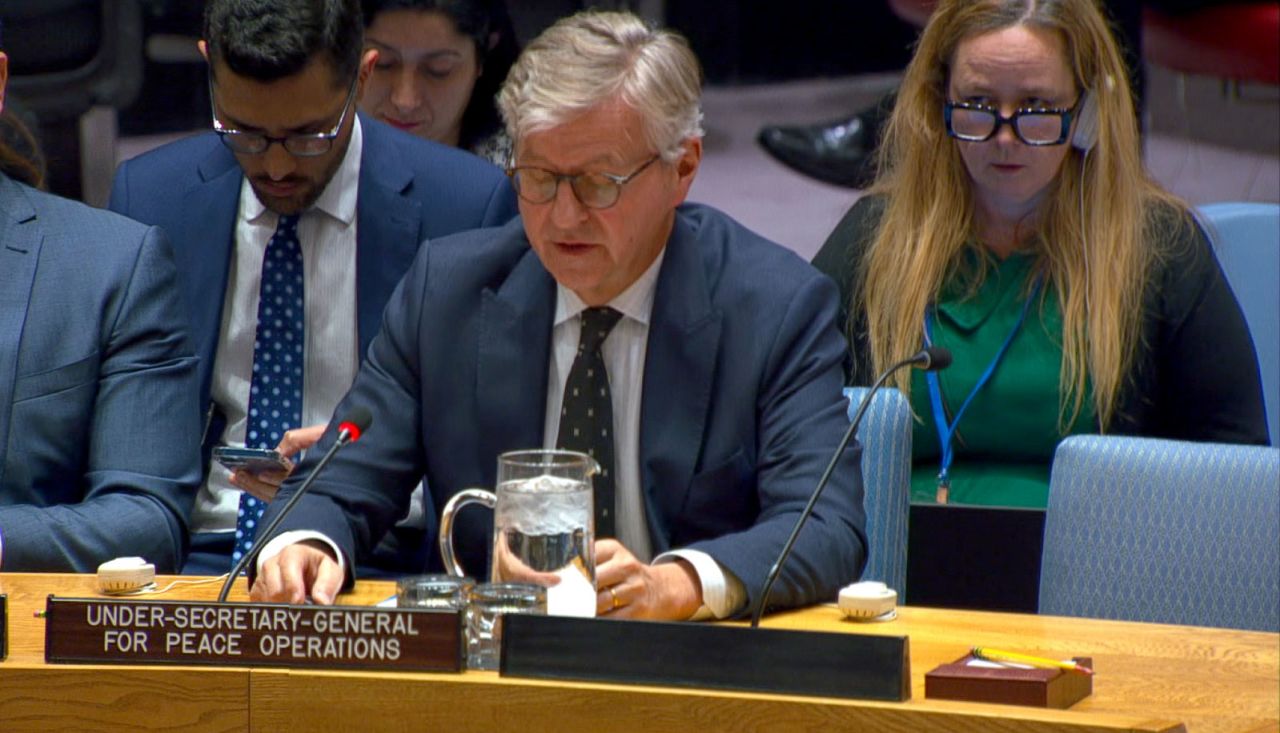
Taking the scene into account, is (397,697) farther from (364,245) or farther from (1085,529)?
(364,245)

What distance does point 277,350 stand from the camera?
306 cm

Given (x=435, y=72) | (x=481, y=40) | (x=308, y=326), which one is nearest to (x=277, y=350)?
(x=308, y=326)

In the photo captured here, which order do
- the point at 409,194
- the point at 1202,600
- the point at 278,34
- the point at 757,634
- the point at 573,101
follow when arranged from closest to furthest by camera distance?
1. the point at 757,634
2. the point at 573,101
3. the point at 1202,600
4. the point at 278,34
5. the point at 409,194

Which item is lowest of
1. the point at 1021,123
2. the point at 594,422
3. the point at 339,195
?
the point at 594,422

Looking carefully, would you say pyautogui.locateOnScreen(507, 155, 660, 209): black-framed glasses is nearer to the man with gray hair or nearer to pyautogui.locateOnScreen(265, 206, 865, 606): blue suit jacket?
the man with gray hair

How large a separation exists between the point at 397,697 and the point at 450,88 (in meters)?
2.35

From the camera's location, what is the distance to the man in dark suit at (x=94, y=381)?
261 cm

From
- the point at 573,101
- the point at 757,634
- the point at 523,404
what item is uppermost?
the point at 573,101

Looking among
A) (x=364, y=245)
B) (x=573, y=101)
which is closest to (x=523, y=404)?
(x=573, y=101)

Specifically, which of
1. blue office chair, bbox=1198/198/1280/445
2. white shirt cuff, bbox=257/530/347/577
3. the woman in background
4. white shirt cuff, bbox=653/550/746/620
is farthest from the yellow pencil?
the woman in background

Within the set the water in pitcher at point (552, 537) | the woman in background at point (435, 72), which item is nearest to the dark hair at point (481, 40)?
the woman in background at point (435, 72)

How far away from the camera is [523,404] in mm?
2514

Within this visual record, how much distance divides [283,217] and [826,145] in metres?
2.93

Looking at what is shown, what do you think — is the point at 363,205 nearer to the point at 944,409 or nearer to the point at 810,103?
the point at 944,409
